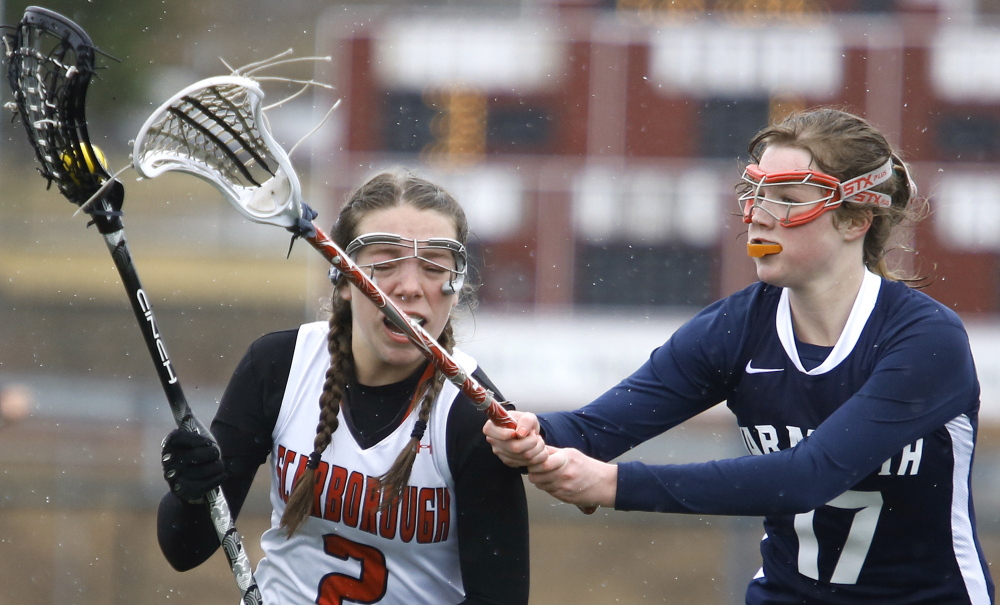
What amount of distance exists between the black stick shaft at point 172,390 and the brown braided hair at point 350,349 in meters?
0.13

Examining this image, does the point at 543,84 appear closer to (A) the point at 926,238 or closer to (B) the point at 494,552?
(A) the point at 926,238

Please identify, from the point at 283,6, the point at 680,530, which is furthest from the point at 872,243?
the point at 283,6

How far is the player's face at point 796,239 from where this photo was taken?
260 centimetres

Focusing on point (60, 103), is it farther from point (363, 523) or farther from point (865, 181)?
point (865, 181)

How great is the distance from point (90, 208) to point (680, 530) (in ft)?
30.3

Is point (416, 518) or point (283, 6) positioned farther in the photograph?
point (283, 6)

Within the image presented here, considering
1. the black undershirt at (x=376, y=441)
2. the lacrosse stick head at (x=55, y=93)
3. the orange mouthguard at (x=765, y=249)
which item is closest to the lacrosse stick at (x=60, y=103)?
the lacrosse stick head at (x=55, y=93)

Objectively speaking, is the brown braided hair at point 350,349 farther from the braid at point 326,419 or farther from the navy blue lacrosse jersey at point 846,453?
the navy blue lacrosse jersey at point 846,453

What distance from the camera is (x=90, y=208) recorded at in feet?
7.18

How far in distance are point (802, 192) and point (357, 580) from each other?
1.35 metres

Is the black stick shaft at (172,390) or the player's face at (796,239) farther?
the player's face at (796,239)

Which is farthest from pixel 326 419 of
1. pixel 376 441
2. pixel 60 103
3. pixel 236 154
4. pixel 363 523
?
pixel 60 103

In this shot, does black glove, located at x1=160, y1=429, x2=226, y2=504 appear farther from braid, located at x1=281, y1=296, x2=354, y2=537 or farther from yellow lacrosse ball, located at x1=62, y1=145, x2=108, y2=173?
yellow lacrosse ball, located at x1=62, y1=145, x2=108, y2=173

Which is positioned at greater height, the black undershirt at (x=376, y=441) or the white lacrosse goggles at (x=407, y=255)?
the white lacrosse goggles at (x=407, y=255)
